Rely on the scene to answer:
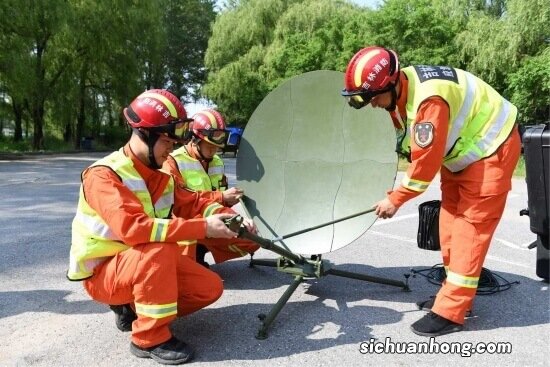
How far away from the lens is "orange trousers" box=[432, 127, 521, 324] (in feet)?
11.0

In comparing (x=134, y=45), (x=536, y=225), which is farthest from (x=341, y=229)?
(x=134, y=45)

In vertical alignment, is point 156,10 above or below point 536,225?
above

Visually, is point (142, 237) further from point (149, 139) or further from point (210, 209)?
point (210, 209)

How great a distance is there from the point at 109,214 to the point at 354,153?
1.95 meters

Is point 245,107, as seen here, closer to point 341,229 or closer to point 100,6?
point 100,6

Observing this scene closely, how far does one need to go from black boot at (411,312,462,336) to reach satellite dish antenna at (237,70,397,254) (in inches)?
30.2

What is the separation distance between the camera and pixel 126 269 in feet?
9.52

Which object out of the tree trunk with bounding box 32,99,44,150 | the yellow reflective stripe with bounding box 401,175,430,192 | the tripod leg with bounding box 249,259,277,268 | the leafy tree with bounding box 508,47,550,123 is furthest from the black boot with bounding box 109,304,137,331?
the tree trunk with bounding box 32,99,44,150

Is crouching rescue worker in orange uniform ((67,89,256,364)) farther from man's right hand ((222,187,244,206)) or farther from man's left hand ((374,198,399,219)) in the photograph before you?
man's left hand ((374,198,399,219))

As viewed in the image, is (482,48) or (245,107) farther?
(245,107)

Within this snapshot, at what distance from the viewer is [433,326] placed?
3373 millimetres

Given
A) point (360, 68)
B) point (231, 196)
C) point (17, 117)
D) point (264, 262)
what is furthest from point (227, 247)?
point (17, 117)

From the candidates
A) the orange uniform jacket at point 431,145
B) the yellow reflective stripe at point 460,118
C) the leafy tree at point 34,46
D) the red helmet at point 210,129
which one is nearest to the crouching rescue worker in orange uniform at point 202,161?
the red helmet at point 210,129

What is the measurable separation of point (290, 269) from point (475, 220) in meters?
1.44
